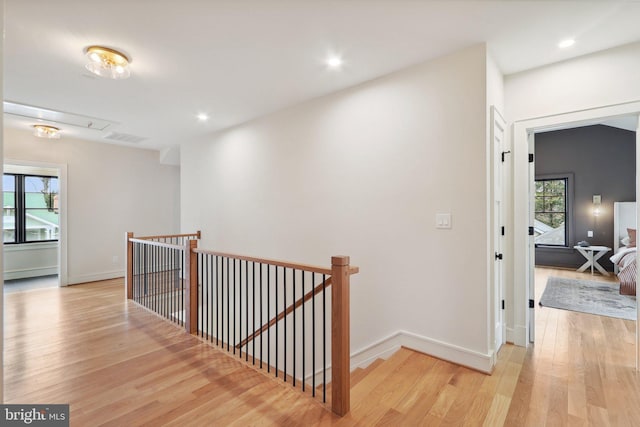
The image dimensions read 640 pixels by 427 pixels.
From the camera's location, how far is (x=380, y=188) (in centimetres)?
291

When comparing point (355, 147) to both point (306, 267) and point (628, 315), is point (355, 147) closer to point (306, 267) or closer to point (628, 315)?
point (306, 267)

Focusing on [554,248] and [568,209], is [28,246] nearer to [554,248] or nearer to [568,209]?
[554,248]

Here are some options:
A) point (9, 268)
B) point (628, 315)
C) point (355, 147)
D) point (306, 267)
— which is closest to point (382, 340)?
point (306, 267)

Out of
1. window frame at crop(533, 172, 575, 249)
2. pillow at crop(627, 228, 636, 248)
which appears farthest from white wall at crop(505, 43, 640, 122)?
window frame at crop(533, 172, 575, 249)

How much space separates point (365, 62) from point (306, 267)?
1904mm

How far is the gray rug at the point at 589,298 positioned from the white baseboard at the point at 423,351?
2496 millimetres

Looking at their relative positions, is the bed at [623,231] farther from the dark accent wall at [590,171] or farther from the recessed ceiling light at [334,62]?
the recessed ceiling light at [334,62]

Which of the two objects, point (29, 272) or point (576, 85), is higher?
point (576, 85)

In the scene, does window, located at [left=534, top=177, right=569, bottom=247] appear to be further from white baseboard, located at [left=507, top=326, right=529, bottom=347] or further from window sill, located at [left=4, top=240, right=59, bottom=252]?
window sill, located at [left=4, top=240, right=59, bottom=252]

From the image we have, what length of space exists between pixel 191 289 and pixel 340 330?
197 centimetres

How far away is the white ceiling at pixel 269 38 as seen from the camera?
1958 mm

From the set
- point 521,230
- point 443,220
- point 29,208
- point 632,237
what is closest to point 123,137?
point 29,208

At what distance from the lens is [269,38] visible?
2.29 meters

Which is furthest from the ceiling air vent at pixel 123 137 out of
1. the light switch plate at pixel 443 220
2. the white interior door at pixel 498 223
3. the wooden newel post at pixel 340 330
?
the white interior door at pixel 498 223
